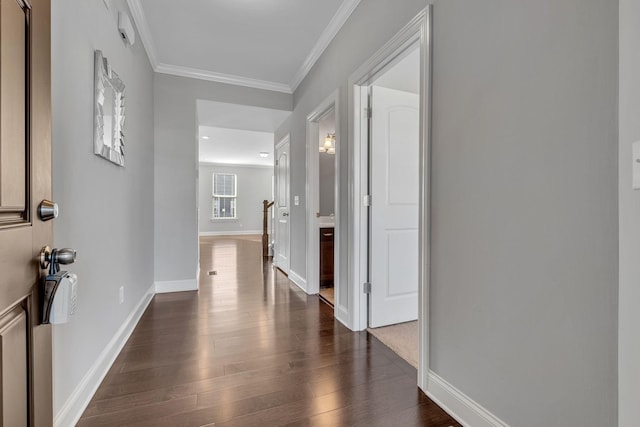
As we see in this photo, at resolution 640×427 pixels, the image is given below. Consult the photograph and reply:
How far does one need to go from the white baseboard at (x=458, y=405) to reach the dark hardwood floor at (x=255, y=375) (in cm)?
Result: 4

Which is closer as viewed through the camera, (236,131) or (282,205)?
(282,205)

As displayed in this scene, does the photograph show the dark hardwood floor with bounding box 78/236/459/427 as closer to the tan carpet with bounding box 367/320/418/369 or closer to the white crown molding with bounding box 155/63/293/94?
the tan carpet with bounding box 367/320/418/369

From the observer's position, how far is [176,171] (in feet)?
11.6

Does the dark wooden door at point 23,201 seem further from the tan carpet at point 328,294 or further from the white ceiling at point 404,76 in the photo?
the tan carpet at point 328,294

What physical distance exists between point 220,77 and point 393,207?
105 inches

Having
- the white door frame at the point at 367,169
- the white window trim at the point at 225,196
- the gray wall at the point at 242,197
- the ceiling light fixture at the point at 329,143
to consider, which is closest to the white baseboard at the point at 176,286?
the white door frame at the point at 367,169

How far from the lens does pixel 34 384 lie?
2.39 ft

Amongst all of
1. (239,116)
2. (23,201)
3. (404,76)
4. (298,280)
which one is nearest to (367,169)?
(404,76)

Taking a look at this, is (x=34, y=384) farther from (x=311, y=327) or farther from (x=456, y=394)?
(x=311, y=327)

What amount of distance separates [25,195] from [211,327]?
2048 mm

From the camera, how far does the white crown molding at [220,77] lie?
3.42 meters

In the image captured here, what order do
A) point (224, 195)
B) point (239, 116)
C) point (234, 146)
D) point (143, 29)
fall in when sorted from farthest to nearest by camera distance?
point (224, 195) → point (234, 146) → point (239, 116) → point (143, 29)

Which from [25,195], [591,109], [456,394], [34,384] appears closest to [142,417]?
[34,384]
